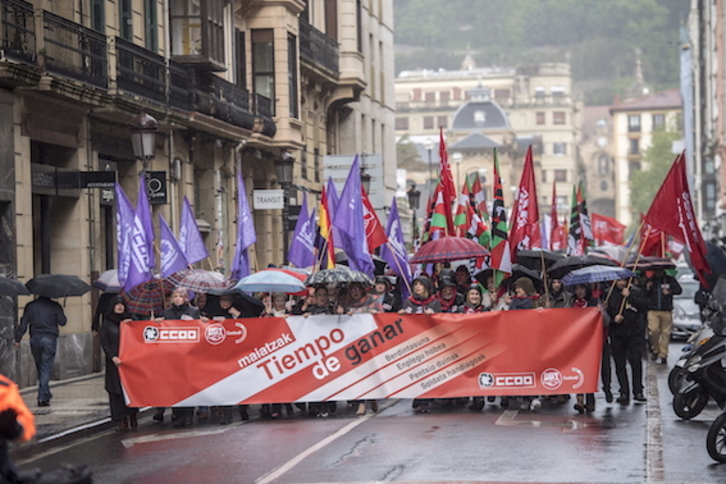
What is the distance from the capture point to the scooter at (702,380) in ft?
47.9

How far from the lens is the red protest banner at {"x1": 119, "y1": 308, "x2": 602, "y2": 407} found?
680 inches

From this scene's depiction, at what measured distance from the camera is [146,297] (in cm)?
1881

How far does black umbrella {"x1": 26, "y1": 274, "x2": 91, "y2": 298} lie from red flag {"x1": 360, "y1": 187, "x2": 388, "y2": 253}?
4671 millimetres

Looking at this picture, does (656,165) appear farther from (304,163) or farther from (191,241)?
(191,241)

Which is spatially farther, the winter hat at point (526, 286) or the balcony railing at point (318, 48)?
the balcony railing at point (318, 48)

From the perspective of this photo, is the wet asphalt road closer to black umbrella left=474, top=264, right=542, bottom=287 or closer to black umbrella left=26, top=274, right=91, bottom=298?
black umbrella left=26, top=274, right=91, bottom=298

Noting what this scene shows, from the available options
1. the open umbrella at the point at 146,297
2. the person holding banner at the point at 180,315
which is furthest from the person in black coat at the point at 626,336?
the open umbrella at the point at 146,297

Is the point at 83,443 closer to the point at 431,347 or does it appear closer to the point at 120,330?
the point at 120,330

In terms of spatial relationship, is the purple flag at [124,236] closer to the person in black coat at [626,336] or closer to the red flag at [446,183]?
the person in black coat at [626,336]

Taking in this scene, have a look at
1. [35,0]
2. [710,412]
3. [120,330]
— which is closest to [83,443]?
[120,330]

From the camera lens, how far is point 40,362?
757 inches

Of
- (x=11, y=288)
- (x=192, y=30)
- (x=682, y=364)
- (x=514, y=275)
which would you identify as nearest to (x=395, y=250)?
(x=514, y=275)

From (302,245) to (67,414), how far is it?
25.4ft

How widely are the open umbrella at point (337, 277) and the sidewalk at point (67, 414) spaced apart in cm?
300
